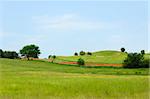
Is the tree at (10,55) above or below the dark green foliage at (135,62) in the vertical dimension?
above

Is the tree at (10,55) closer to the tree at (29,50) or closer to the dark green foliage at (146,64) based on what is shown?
the tree at (29,50)

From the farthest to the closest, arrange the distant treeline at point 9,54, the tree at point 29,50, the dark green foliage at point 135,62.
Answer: the tree at point 29,50, the distant treeline at point 9,54, the dark green foliage at point 135,62

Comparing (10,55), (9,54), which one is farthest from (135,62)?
(9,54)

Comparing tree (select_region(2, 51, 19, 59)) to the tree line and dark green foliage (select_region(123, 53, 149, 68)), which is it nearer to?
the tree line

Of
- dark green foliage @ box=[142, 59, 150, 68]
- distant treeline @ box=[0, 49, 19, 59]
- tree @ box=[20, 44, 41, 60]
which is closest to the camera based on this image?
dark green foliage @ box=[142, 59, 150, 68]

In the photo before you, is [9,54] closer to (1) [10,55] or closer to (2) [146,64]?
(1) [10,55]

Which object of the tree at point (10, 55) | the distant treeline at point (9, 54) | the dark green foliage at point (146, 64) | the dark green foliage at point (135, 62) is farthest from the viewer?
the tree at point (10, 55)

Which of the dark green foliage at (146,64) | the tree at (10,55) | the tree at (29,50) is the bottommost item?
the dark green foliage at (146,64)

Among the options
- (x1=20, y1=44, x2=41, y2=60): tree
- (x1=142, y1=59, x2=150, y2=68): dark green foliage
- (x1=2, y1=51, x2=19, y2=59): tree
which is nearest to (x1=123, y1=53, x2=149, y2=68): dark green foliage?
(x1=142, y1=59, x2=150, y2=68): dark green foliage

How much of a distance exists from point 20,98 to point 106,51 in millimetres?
119637

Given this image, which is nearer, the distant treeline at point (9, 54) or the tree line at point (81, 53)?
the tree line at point (81, 53)

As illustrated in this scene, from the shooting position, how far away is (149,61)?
72.6m

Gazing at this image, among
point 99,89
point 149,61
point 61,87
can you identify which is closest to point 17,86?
point 61,87

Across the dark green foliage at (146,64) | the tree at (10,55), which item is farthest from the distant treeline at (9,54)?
the dark green foliage at (146,64)
